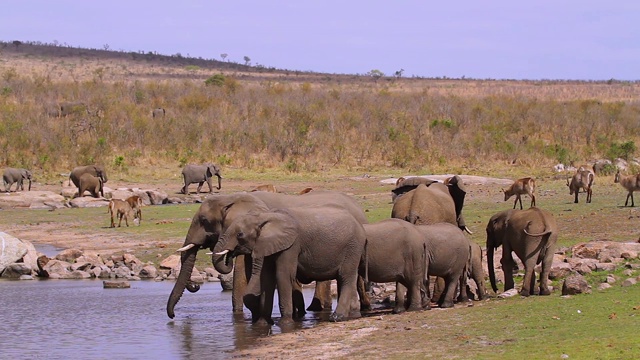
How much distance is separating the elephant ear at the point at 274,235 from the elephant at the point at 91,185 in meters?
20.4

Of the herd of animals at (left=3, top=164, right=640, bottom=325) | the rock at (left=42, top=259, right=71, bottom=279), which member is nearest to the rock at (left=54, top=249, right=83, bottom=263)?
Answer: the rock at (left=42, top=259, right=71, bottom=279)

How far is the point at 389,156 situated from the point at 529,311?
30024 mm

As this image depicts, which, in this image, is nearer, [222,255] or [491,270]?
[222,255]

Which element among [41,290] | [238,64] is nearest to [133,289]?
[41,290]

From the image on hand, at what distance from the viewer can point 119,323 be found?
1447 centimetres

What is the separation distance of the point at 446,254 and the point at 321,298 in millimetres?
2080

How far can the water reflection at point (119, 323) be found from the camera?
494 inches

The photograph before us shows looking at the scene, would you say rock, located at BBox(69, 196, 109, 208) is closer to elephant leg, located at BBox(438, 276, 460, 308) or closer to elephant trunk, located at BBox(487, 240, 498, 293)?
elephant trunk, located at BBox(487, 240, 498, 293)

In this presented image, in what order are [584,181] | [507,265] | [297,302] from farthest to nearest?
1. [584,181]
2. [507,265]
3. [297,302]

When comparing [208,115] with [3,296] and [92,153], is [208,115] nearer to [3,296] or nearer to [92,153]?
[92,153]

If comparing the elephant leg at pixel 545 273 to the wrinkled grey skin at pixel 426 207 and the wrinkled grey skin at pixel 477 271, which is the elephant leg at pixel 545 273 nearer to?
the wrinkled grey skin at pixel 477 271

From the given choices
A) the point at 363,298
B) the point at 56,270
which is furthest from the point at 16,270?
the point at 363,298

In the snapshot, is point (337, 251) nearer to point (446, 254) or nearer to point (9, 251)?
point (446, 254)

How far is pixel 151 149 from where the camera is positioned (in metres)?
42.6
